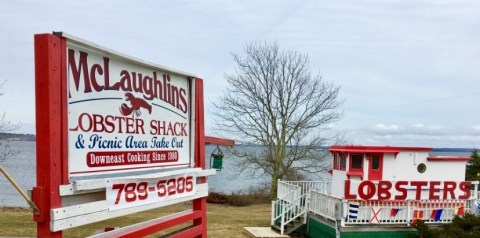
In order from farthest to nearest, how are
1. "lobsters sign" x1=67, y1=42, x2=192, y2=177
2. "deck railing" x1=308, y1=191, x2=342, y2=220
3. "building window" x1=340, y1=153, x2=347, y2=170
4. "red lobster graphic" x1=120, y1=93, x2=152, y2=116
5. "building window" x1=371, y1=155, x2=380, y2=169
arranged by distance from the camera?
"building window" x1=340, y1=153, x2=347, y2=170, "building window" x1=371, y1=155, x2=380, y2=169, "deck railing" x1=308, y1=191, x2=342, y2=220, "red lobster graphic" x1=120, y1=93, x2=152, y2=116, "lobsters sign" x1=67, y1=42, x2=192, y2=177

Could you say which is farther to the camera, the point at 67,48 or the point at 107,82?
the point at 107,82

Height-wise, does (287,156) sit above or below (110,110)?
below

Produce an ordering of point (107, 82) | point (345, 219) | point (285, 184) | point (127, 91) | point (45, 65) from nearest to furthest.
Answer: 1. point (45, 65)
2. point (107, 82)
3. point (127, 91)
4. point (345, 219)
5. point (285, 184)

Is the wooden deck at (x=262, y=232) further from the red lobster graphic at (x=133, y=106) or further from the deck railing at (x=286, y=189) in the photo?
the red lobster graphic at (x=133, y=106)

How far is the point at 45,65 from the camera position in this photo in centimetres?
370

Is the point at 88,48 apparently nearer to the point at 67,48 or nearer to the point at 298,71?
the point at 67,48

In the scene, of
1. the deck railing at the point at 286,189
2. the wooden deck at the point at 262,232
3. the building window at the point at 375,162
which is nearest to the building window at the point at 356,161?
the building window at the point at 375,162

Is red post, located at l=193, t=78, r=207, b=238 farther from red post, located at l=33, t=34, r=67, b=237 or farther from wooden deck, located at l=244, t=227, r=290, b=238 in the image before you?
wooden deck, located at l=244, t=227, r=290, b=238

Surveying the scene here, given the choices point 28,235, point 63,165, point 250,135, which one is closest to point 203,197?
point 63,165

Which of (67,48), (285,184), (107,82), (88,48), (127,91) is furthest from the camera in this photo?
(285,184)

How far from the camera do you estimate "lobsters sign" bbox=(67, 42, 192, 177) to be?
4145mm

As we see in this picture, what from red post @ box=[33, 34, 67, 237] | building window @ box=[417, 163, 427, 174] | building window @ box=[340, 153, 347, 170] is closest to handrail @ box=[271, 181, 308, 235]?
building window @ box=[340, 153, 347, 170]

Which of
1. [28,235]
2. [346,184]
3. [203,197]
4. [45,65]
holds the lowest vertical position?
[28,235]

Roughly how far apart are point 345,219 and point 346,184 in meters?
1.01
